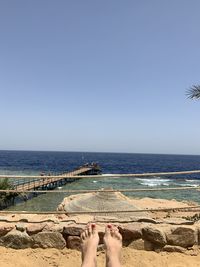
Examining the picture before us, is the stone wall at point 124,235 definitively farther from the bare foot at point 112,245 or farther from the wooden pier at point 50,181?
the wooden pier at point 50,181

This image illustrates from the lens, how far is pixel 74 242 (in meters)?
4.63

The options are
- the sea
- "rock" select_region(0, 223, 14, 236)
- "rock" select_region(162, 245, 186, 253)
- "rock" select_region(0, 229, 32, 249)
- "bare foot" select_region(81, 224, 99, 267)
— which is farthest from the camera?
the sea

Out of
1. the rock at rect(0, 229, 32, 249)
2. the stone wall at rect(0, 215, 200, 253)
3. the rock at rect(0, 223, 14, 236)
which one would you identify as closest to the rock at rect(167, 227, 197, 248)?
the stone wall at rect(0, 215, 200, 253)

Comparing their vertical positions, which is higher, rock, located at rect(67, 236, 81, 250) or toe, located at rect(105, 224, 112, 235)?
toe, located at rect(105, 224, 112, 235)

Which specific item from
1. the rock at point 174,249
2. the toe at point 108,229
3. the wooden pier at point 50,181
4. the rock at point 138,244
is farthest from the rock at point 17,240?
the rock at point 174,249

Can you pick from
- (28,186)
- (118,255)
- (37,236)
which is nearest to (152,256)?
(118,255)

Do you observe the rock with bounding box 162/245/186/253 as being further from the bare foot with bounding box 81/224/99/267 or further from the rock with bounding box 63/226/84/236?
the rock with bounding box 63/226/84/236

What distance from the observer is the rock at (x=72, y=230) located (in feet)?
15.2

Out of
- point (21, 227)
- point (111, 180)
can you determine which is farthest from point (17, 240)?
point (111, 180)

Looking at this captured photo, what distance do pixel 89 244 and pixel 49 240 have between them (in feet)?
2.70

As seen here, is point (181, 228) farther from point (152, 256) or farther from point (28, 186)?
point (28, 186)

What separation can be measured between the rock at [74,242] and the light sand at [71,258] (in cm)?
7

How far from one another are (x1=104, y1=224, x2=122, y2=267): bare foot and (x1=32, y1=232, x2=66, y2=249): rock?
71 cm

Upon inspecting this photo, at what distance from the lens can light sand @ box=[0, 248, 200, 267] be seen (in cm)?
432
